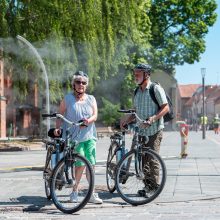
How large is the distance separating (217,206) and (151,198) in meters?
0.83

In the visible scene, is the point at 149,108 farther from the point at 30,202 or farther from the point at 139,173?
the point at 30,202

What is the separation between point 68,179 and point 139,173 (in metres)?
1.07

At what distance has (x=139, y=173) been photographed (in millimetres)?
7941

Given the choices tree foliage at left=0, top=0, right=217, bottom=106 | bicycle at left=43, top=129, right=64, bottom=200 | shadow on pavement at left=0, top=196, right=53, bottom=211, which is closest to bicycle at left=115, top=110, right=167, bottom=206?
bicycle at left=43, top=129, right=64, bottom=200

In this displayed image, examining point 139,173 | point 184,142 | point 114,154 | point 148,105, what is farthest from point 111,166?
point 184,142

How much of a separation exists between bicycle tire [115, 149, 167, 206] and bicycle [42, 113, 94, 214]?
0.55 meters

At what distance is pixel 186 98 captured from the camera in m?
178

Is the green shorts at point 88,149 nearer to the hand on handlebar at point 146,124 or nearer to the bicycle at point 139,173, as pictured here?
the bicycle at point 139,173

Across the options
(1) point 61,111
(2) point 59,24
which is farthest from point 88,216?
(2) point 59,24

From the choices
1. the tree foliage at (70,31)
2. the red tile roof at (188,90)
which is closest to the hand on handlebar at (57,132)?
the tree foliage at (70,31)

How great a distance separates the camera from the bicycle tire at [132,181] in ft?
25.1

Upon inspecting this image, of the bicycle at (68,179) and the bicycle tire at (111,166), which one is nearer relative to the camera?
the bicycle at (68,179)

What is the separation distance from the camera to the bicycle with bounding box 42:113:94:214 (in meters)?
7.05

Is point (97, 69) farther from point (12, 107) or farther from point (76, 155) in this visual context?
point (12, 107)
